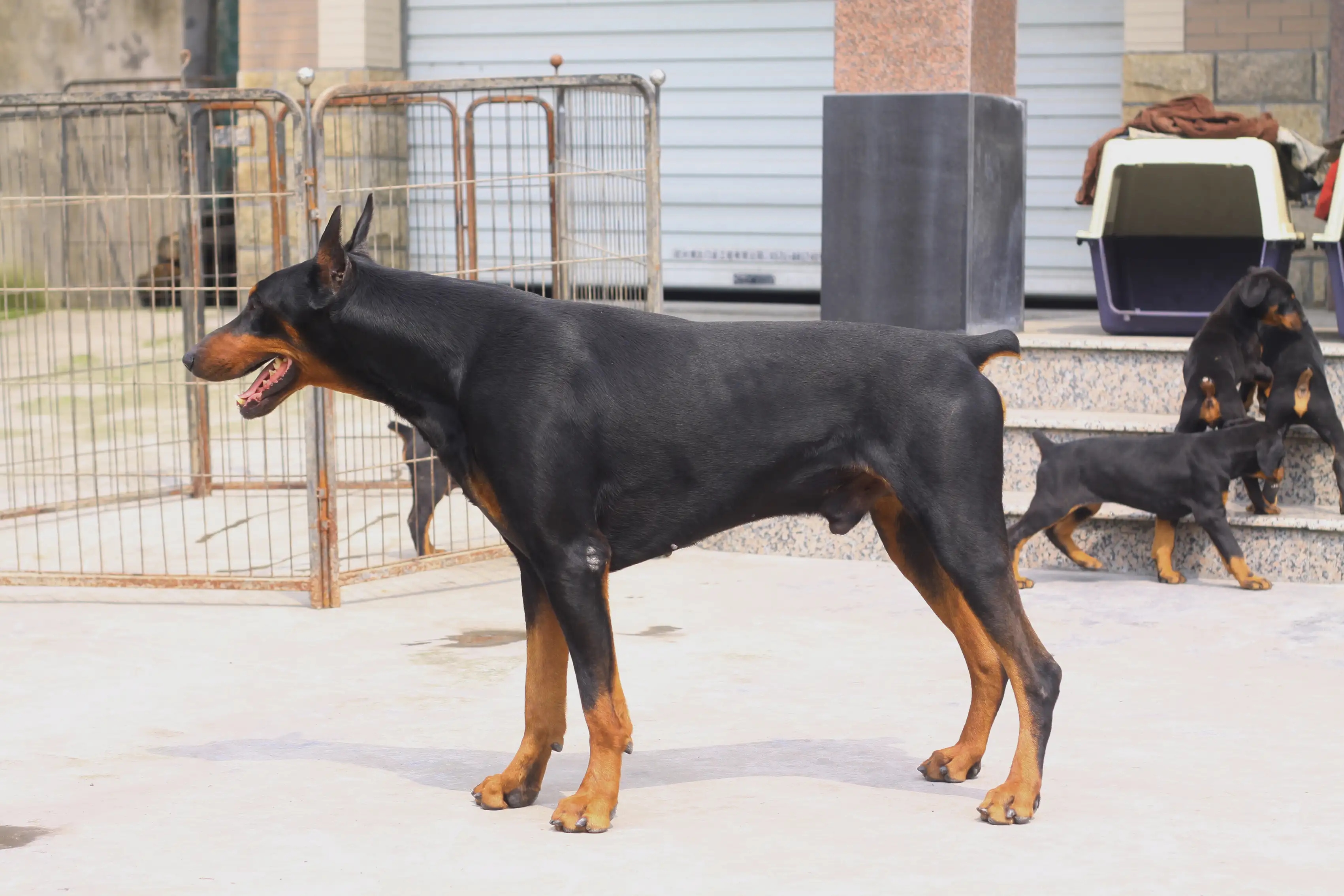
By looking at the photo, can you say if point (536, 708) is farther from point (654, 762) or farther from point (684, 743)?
point (684, 743)

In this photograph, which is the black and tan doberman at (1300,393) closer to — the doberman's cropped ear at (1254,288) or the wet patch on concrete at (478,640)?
the doberman's cropped ear at (1254,288)

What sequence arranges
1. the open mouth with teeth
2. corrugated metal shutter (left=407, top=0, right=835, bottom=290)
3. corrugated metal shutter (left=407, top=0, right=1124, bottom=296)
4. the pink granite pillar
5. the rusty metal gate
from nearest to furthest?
the open mouth with teeth < the rusty metal gate < the pink granite pillar < corrugated metal shutter (left=407, top=0, right=1124, bottom=296) < corrugated metal shutter (left=407, top=0, right=835, bottom=290)

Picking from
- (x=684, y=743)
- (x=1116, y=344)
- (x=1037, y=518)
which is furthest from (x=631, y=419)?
(x=1116, y=344)

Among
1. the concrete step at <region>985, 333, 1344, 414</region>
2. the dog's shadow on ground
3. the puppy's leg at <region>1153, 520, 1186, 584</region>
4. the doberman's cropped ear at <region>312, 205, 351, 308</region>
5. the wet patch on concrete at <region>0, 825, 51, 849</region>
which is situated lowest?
the dog's shadow on ground

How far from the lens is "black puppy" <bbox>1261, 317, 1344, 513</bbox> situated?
6.97 m

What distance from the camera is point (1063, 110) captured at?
11812mm

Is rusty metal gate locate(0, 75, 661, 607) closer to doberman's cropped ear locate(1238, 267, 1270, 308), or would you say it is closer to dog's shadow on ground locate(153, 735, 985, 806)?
dog's shadow on ground locate(153, 735, 985, 806)

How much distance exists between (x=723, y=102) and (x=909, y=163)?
4840 mm

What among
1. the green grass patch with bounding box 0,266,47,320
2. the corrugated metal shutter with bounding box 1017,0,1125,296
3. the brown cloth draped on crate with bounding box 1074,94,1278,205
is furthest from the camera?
the corrugated metal shutter with bounding box 1017,0,1125,296

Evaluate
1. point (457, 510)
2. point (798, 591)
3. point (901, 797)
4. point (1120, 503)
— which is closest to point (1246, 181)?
point (1120, 503)

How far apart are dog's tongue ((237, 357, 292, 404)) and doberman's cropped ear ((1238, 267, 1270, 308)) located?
13.8 ft

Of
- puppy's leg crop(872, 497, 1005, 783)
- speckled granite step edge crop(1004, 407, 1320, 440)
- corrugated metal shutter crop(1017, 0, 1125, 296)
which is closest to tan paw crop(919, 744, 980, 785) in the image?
puppy's leg crop(872, 497, 1005, 783)

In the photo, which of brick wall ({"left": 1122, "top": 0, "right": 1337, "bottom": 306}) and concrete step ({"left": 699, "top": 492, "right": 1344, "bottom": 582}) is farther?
brick wall ({"left": 1122, "top": 0, "right": 1337, "bottom": 306})

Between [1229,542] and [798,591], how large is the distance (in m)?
1.72
